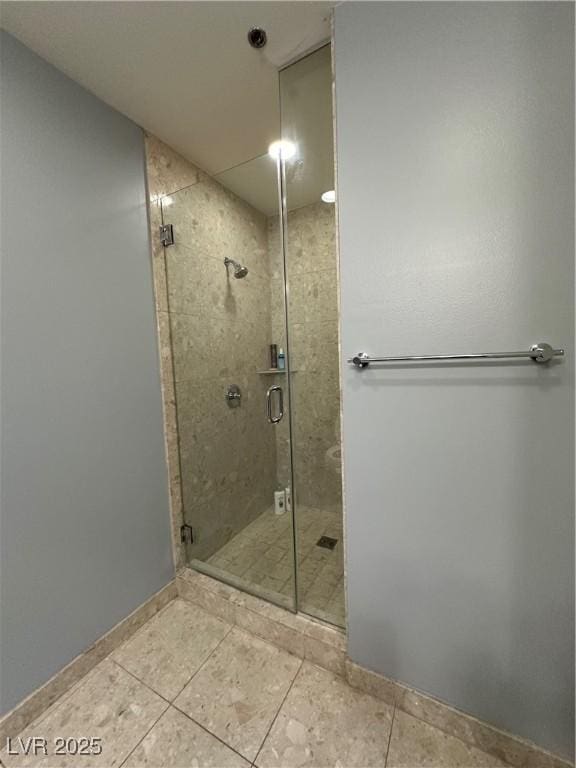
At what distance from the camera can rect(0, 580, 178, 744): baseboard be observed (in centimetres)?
96

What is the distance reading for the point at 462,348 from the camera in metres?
0.84

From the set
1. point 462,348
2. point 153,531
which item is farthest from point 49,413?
point 462,348

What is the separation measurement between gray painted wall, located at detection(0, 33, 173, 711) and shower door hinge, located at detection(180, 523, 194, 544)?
174 mm

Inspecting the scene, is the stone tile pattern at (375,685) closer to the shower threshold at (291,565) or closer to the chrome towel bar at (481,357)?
the shower threshold at (291,565)

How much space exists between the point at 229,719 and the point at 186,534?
80cm

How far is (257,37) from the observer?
3.35 ft

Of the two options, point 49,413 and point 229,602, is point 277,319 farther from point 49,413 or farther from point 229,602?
point 229,602

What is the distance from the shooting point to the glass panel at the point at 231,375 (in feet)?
5.20

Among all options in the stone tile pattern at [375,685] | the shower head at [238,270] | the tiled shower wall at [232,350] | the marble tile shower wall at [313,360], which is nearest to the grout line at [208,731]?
the stone tile pattern at [375,685]

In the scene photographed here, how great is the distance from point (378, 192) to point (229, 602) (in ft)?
6.01

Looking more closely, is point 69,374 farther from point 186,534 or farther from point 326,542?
point 326,542

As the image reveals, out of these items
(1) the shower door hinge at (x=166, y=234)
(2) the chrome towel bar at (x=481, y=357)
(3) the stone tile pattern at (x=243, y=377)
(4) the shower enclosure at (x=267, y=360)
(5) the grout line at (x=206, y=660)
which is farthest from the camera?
(1) the shower door hinge at (x=166, y=234)

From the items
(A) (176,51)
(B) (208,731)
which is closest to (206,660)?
(B) (208,731)

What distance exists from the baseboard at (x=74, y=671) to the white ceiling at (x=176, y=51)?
228 centimetres
